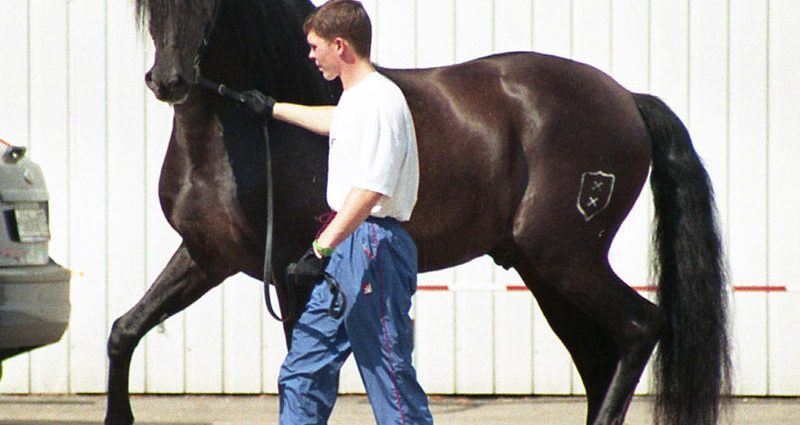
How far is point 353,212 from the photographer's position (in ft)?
15.7

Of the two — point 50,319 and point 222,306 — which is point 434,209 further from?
point 222,306

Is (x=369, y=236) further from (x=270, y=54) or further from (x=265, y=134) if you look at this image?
(x=270, y=54)

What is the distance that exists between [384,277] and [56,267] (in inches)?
83.8

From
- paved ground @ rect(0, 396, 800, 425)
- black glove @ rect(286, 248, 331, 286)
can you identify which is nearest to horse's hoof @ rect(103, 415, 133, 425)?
paved ground @ rect(0, 396, 800, 425)

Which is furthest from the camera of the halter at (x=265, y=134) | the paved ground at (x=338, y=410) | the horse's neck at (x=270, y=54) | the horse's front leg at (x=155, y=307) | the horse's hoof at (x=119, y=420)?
the paved ground at (x=338, y=410)

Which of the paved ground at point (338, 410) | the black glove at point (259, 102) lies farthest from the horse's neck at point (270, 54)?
the paved ground at point (338, 410)

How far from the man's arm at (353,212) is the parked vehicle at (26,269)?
6.11ft

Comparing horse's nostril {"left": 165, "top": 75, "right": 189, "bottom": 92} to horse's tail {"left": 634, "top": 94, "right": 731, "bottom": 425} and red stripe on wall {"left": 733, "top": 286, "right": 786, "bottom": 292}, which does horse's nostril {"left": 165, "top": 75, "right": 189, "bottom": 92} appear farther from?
red stripe on wall {"left": 733, "top": 286, "right": 786, "bottom": 292}

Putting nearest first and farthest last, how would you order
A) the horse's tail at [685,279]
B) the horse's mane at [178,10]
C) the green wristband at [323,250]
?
the green wristband at [323,250]
the horse's mane at [178,10]
the horse's tail at [685,279]

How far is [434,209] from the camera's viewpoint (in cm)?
634

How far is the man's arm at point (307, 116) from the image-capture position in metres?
5.59

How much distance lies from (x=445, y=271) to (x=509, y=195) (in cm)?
204

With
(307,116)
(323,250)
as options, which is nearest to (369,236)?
(323,250)

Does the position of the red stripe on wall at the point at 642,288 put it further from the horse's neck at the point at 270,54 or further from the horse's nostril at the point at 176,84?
Result: the horse's nostril at the point at 176,84
